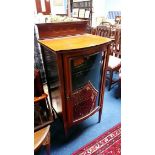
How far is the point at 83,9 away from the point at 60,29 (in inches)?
112

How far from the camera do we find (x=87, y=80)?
4.28 feet

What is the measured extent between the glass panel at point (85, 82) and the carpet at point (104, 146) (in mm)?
293

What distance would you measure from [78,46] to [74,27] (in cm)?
37

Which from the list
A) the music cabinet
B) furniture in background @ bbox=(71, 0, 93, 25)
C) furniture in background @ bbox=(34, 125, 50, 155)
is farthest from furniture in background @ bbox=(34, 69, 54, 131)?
furniture in background @ bbox=(71, 0, 93, 25)

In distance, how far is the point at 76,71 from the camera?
120 centimetres

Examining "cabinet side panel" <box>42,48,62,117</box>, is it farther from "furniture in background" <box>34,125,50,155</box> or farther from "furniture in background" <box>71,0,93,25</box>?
"furniture in background" <box>71,0,93,25</box>

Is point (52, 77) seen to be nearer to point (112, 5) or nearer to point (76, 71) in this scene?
point (76, 71)

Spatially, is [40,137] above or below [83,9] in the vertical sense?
below

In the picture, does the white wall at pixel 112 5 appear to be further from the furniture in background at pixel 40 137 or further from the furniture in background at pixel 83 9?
the furniture in background at pixel 40 137

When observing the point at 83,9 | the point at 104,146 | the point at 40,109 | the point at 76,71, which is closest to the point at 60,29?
the point at 76,71

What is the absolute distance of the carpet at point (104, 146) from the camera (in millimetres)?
1402

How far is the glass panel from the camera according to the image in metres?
1.20
